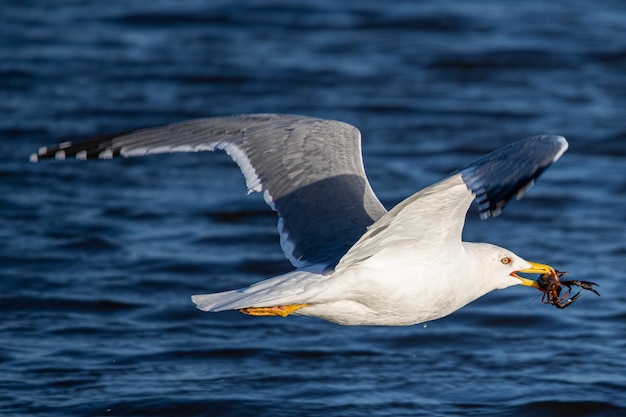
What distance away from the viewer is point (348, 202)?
18.4 feet

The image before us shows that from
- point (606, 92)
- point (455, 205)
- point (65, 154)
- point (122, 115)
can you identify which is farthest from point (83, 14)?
point (455, 205)

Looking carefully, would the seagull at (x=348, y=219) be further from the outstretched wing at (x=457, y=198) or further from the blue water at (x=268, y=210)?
the blue water at (x=268, y=210)

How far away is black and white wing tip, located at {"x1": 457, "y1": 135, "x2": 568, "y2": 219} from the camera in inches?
161

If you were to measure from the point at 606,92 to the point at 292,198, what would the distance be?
7112 millimetres

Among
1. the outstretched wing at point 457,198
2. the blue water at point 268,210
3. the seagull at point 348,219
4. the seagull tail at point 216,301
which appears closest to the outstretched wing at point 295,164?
the seagull at point 348,219

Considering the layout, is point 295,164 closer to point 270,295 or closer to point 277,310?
point 277,310

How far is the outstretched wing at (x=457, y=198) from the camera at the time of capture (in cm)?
414

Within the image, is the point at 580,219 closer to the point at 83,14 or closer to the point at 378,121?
the point at 378,121

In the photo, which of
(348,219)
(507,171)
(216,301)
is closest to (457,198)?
(507,171)

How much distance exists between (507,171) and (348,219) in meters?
1.43

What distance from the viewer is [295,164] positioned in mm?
5766

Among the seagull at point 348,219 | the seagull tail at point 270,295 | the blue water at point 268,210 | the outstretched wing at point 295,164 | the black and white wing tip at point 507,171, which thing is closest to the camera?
the black and white wing tip at point 507,171

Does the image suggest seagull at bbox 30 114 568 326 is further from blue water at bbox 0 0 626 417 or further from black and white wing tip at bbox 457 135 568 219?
blue water at bbox 0 0 626 417

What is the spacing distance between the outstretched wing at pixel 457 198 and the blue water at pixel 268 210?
147 centimetres
